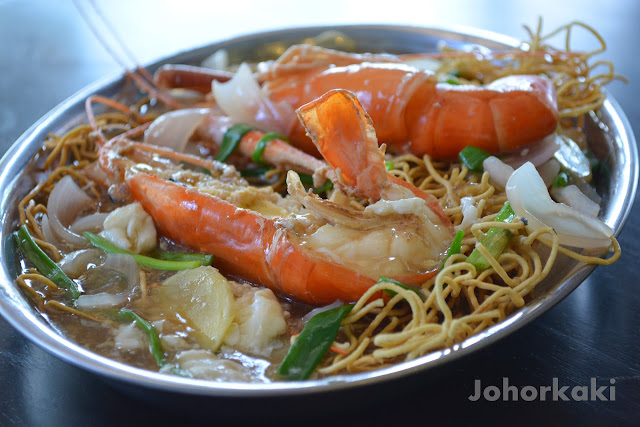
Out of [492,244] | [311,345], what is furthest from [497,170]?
[311,345]

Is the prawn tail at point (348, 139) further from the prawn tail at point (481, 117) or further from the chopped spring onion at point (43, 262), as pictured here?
the chopped spring onion at point (43, 262)

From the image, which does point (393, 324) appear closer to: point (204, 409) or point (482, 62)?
point (204, 409)

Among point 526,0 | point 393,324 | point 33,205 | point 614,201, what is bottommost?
point 526,0

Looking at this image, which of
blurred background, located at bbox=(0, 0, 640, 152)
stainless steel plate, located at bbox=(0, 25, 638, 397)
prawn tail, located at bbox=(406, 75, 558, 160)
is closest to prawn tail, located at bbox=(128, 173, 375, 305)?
stainless steel plate, located at bbox=(0, 25, 638, 397)

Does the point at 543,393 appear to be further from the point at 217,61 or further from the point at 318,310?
the point at 217,61

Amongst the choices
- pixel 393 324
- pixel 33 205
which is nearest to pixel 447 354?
pixel 393 324

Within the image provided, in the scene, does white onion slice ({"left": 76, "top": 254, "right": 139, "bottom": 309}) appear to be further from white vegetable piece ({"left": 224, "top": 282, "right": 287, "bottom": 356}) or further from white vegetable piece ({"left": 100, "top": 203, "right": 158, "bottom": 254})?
white vegetable piece ({"left": 224, "top": 282, "right": 287, "bottom": 356})
